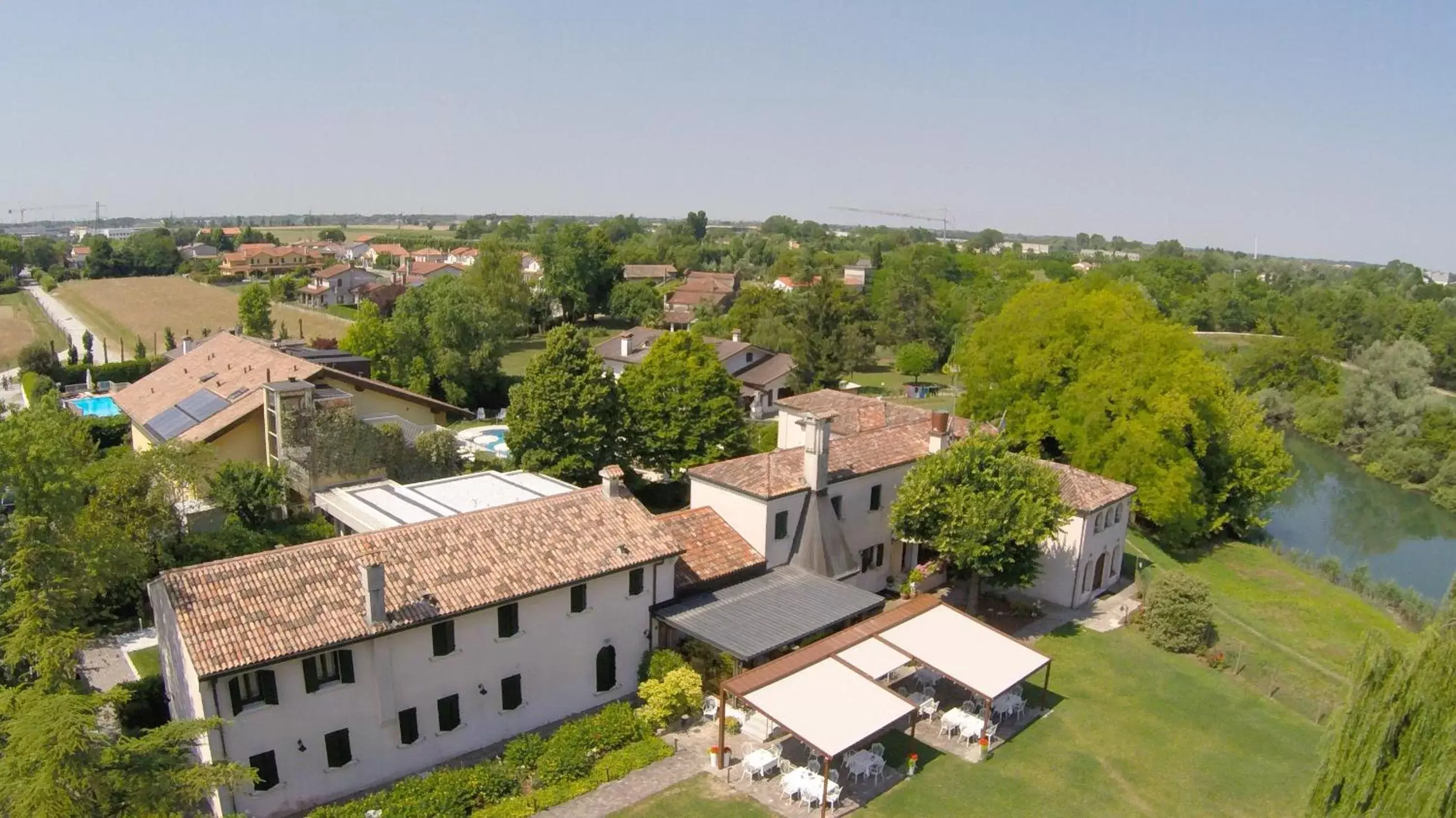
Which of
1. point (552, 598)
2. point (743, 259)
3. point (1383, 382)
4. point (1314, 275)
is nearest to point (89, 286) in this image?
point (743, 259)

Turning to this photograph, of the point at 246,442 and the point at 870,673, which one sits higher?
the point at 246,442

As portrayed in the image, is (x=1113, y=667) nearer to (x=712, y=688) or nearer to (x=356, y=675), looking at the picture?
(x=712, y=688)

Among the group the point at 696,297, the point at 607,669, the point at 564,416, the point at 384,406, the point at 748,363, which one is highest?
the point at 564,416

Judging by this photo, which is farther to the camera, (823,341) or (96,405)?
(823,341)

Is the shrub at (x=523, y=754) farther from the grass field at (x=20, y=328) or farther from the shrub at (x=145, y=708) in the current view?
the grass field at (x=20, y=328)

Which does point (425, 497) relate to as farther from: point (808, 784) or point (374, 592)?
point (808, 784)

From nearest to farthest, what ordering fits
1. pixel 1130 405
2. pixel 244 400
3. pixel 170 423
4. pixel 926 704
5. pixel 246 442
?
pixel 926 704 → pixel 246 442 → pixel 244 400 → pixel 170 423 → pixel 1130 405

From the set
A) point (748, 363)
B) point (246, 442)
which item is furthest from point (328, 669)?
point (748, 363)

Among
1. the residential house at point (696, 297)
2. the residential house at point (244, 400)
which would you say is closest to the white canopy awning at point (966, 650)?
the residential house at point (244, 400)

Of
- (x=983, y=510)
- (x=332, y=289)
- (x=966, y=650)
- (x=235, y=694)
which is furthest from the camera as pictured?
(x=332, y=289)
